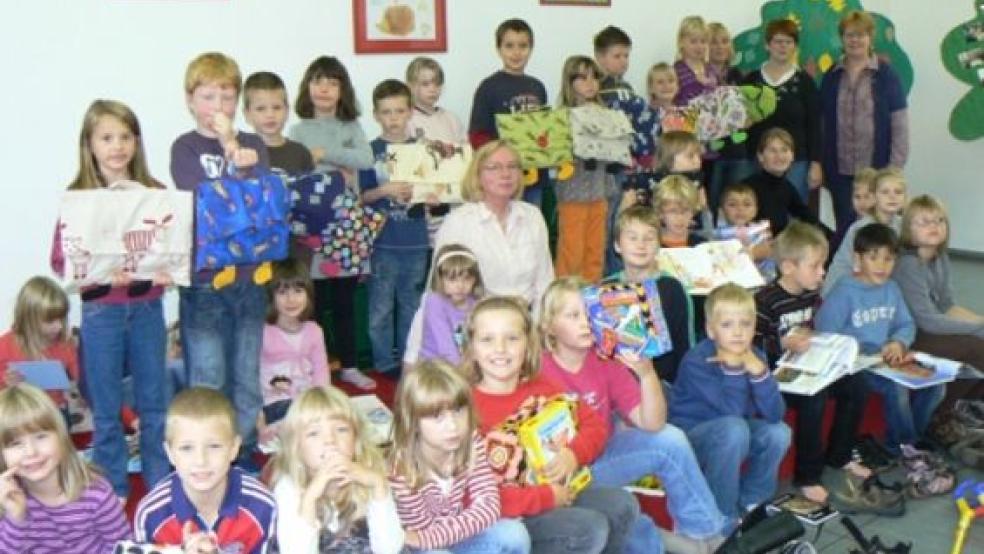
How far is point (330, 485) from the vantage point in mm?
2596

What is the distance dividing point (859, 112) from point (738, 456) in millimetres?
3882

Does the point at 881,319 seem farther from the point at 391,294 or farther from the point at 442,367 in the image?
the point at 442,367

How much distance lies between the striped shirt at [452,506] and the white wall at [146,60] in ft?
9.25

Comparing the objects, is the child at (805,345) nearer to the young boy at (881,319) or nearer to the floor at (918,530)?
the young boy at (881,319)

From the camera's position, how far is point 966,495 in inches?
146

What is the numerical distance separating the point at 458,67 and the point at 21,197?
2.60m

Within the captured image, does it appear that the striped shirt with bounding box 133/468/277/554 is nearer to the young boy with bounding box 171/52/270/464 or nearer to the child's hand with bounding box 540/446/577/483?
the child's hand with bounding box 540/446/577/483

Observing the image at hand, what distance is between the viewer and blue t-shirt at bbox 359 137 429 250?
15.8ft

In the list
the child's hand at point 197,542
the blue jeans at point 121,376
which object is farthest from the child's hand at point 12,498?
the blue jeans at point 121,376

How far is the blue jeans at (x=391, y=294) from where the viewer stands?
490 centimetres

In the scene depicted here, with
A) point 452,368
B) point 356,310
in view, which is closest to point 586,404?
point 452,368

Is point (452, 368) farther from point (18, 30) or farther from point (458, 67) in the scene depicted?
point (458, 67)

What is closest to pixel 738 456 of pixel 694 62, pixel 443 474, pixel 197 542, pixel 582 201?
pixel 443 474

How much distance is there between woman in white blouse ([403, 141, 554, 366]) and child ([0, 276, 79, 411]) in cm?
134
